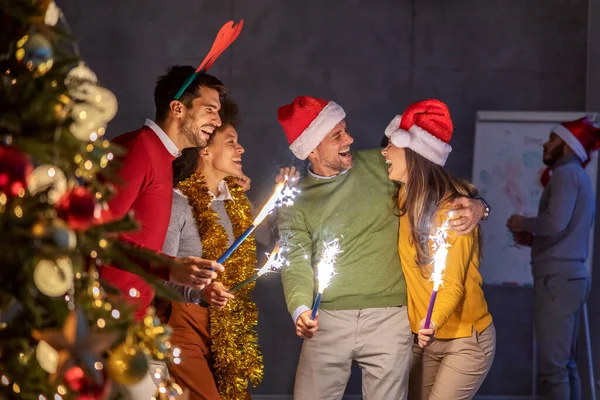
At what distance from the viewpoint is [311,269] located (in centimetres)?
291

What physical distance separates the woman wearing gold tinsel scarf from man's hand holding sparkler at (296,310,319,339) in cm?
24

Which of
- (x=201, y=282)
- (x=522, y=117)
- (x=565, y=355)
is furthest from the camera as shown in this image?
(x=522, y=117)

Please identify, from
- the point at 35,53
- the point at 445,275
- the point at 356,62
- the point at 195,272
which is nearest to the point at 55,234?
the point at 35,53

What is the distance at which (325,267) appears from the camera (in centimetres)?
247

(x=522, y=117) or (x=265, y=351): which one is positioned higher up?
(x=522, y=117)

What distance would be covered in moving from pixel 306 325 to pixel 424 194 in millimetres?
584

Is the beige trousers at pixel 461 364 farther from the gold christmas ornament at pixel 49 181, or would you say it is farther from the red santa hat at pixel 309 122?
the gold christmas ornament at pixel 49 181

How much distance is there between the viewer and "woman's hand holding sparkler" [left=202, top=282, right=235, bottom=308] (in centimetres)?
257

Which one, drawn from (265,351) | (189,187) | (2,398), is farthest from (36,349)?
(265,351)

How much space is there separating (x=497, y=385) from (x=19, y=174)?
181 inches

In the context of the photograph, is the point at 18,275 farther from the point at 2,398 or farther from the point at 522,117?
the point at 522,117

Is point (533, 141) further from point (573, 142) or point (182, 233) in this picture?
point (182, 233)

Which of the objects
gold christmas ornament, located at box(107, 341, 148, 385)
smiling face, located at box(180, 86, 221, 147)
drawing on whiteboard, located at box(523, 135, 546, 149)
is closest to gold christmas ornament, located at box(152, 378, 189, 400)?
gold christmas ornament, located at box(107, 341, 148, 385)

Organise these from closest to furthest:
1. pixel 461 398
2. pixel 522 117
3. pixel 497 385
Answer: pixel 461 398
pixel 522 117
pixel 497 385
